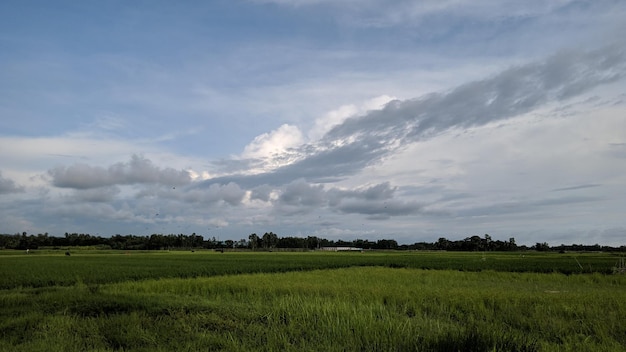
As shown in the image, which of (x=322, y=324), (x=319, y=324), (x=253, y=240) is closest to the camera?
(x=322, y=324)

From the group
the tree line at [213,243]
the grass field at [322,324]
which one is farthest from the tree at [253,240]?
the grass field at [322,324]

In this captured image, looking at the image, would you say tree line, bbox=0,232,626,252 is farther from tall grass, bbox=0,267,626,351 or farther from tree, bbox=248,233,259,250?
tall grass, bbox=0,267,626,351

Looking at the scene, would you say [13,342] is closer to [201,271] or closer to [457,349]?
[457,349]

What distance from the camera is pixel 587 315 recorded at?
38.8 feet

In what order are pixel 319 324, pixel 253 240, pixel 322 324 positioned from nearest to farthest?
pixel 322 324 → pixel 319 324 → pixel 253 240

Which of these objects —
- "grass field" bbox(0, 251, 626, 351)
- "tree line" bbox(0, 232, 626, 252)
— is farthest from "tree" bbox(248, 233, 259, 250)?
"grass field" bbox(0, 251, 626, 351)

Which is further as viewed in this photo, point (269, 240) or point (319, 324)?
point (269, 240)

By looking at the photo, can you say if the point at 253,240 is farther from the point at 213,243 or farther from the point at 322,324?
the point at 322,324

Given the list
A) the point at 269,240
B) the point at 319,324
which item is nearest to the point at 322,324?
the point at 319,324

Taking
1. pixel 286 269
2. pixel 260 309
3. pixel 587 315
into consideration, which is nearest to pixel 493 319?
pixel 587 315

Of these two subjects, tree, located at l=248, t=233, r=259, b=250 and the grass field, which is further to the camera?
tree, located at l=248, t=233, r=259, b=250

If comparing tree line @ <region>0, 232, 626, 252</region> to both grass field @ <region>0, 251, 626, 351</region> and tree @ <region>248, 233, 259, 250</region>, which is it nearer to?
tree @ <region>248, 233, 259, 250</region>

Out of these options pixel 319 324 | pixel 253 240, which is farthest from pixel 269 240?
pixel 319 324

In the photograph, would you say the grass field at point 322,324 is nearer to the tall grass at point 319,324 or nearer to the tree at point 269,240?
the tall grass at point 319,324
